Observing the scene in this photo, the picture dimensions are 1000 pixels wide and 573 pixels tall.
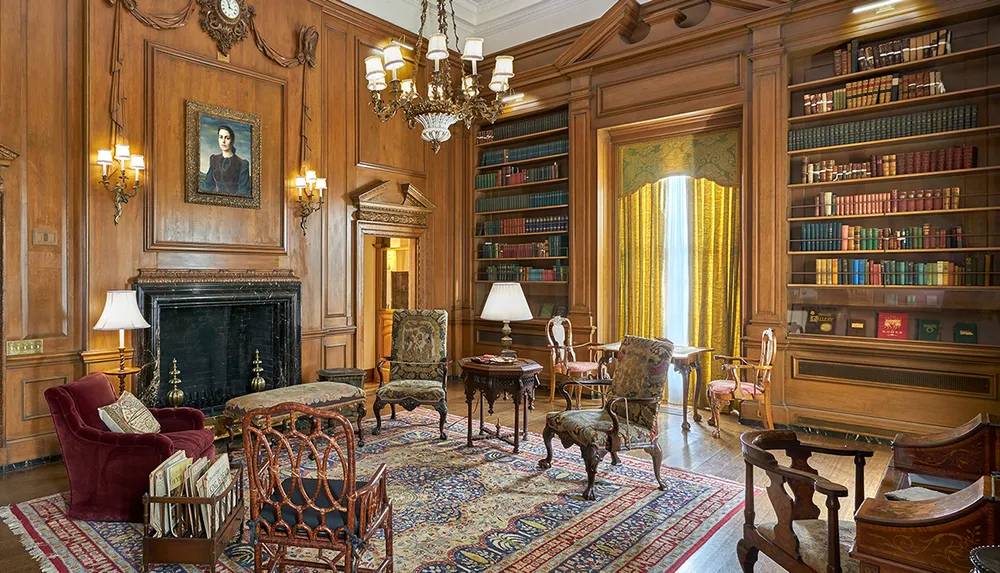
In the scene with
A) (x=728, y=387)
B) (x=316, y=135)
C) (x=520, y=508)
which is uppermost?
(x=316, y=135)

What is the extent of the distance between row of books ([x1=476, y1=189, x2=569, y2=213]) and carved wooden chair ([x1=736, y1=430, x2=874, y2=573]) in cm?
535

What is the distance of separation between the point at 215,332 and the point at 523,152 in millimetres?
4605

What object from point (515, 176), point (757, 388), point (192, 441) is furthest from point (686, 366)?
point (192, 441)

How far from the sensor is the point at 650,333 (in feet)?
23.4

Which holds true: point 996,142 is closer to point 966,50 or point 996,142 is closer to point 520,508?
point 966,50

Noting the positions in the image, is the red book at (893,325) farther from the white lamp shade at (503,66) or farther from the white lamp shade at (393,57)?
the white lamp shade at (393,57)

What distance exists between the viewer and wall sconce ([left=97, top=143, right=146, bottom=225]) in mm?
4930

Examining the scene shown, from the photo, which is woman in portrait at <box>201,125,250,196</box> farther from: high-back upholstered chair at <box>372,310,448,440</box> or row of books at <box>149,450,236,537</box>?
row of books at <box>149,450,236,537</box>

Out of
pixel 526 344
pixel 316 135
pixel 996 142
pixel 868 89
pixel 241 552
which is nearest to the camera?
pixel 241 552

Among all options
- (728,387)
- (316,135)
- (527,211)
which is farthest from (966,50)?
(316,135)

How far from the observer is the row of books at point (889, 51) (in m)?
5.04

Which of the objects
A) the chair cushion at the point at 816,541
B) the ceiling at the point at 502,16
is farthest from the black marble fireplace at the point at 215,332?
the chair cushion at the point at 816,541

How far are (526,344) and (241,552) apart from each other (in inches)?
208

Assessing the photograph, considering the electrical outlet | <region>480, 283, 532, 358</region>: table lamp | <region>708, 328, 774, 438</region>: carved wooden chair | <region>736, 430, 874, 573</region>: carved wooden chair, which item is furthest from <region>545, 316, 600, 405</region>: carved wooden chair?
the electrical outlet
